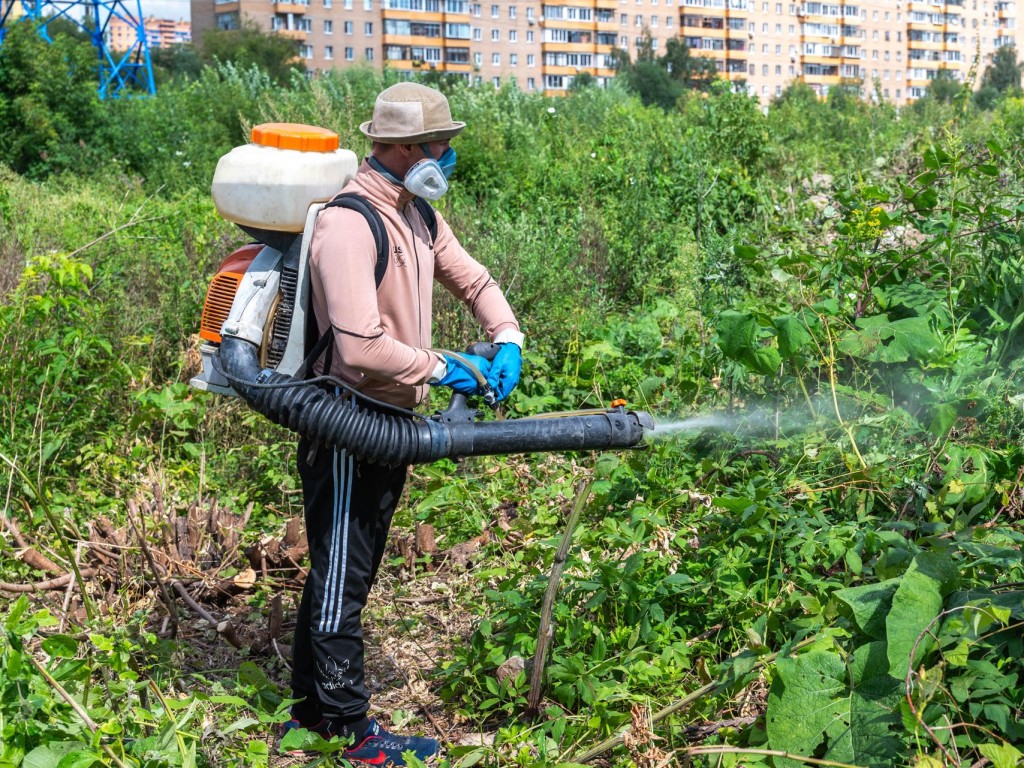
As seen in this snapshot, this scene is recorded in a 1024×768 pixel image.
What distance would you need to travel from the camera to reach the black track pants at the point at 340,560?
316 centimetres

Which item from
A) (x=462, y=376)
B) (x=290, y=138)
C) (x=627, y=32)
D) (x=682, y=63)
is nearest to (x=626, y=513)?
(x=462, y=376)

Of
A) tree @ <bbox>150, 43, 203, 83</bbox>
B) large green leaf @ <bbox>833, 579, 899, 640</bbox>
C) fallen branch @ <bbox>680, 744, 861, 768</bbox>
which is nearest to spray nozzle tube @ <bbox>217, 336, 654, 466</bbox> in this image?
large green leaf @ <bbox>833, 579, 899, 640</bbox>

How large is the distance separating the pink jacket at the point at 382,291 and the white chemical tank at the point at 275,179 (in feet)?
0.34

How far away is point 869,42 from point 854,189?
77704mm

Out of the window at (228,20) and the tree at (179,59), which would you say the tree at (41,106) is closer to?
the tree at (179,59)

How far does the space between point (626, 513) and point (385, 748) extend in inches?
53.8

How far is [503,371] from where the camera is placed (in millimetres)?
3205

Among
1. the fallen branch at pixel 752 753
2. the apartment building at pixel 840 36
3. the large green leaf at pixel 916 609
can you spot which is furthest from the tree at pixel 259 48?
the large green leaf at pixel 916 609

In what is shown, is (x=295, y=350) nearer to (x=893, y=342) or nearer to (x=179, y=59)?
(x=893, y=342)

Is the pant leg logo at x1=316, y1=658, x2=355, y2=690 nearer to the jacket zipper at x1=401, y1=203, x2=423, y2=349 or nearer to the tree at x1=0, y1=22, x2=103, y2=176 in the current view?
the jacket zipper at x1=401, y1=203, x2=423, y2=349

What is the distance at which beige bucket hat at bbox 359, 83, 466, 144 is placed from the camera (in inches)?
120

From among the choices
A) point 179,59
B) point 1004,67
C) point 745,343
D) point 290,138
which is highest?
point 179,59

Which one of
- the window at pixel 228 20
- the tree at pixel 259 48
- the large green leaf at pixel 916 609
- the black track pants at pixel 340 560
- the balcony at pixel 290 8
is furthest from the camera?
the window at pixel 228 20

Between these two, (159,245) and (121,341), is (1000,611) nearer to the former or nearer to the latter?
(121,341)
